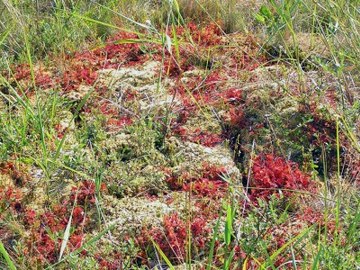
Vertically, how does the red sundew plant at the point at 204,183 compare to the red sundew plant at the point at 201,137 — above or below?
below

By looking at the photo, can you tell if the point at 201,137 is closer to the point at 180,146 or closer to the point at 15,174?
the point at 180,146

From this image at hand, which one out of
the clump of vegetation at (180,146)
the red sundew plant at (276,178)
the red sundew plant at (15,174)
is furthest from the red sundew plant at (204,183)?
the red sundew plant at (15,174)

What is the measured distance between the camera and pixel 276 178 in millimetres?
3078

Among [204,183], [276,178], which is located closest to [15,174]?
[204,183]

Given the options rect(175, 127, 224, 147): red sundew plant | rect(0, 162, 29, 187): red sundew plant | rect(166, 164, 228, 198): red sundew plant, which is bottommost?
rect(166, 164, 228, 198): red sundew plant

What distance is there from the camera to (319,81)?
11.8 feet

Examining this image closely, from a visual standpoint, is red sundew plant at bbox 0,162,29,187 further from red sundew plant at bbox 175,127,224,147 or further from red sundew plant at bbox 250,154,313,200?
red sundew plant at bbox 250,154,313,200

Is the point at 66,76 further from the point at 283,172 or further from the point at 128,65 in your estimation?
the point at 283,172

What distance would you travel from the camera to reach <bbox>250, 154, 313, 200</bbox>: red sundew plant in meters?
3.01

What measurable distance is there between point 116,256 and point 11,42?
7.25 feet

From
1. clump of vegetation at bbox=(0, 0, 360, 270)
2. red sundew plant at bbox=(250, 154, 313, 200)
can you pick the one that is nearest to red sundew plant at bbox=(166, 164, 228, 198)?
clump of vegetation at bbox=(0, 0, 360, 270)

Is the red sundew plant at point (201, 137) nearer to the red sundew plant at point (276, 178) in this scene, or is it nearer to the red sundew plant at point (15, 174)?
the red sundew plant at point (276, 178)

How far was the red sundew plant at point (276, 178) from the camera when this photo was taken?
301 cm

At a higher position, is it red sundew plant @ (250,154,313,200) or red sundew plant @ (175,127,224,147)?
red sundew plant @ (175,127,224,147)
